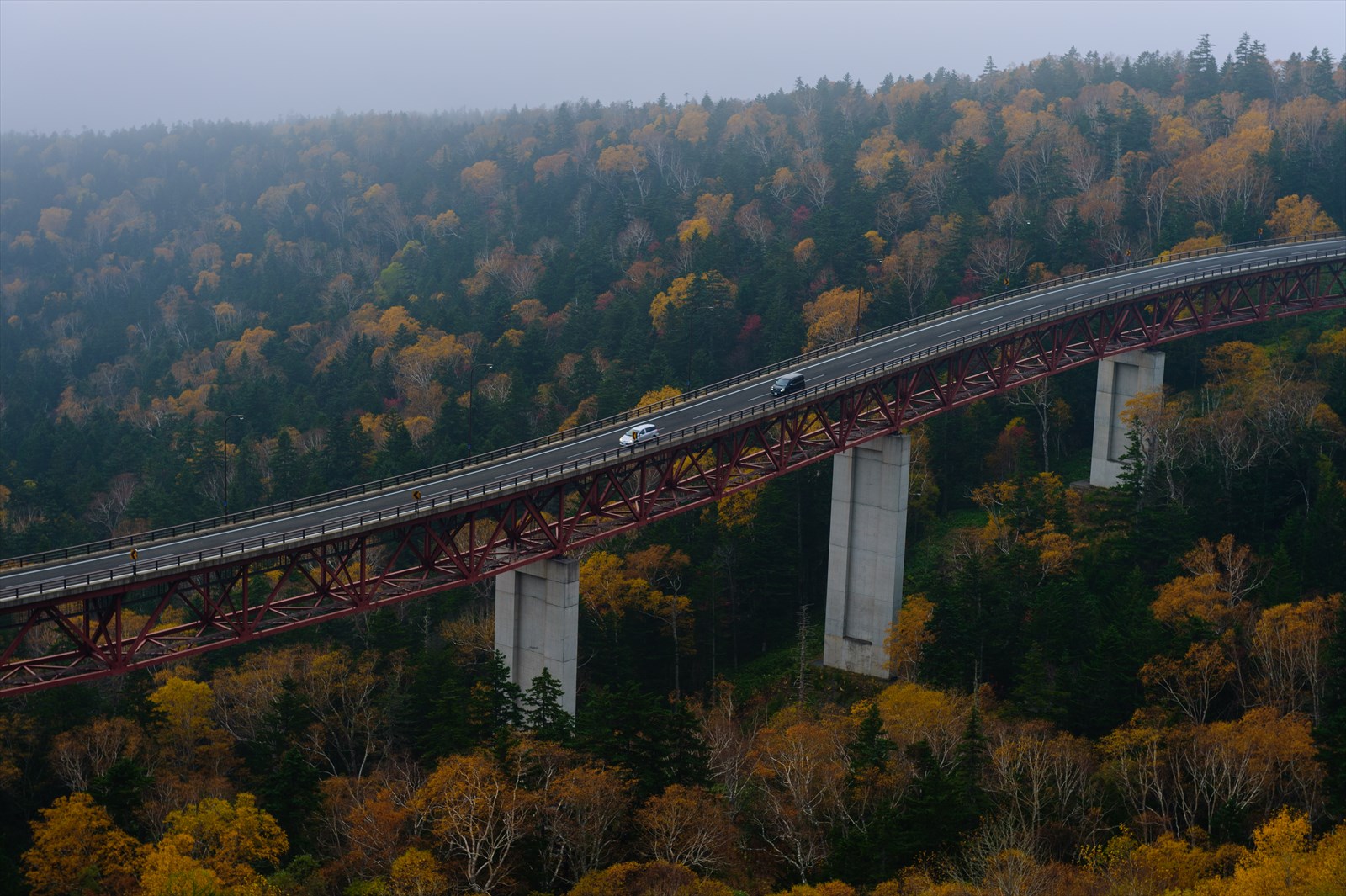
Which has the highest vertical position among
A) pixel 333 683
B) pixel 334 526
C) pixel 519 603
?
pixel 334 526

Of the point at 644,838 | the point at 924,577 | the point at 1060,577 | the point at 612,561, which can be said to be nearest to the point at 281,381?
the point at 612,561

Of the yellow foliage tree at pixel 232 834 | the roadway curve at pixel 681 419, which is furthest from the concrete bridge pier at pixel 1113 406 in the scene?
the yellow foliage tree at pixel 232 834

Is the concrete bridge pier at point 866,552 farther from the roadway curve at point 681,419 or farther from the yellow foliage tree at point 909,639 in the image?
the roadway curve at point 681,419

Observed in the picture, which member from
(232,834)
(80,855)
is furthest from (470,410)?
(80,855)

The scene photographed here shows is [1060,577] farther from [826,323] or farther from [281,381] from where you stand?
[281,381]

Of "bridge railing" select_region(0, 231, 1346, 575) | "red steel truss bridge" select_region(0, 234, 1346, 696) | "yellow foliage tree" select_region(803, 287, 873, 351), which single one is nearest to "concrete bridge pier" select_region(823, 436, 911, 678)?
"red steel truss bridge" select_region(0, 234, 1346, 696)

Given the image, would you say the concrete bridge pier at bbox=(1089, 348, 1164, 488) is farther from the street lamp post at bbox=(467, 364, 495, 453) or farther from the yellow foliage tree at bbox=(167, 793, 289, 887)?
the yellow foliage tree at bbox=(167, 793, 289, 887)

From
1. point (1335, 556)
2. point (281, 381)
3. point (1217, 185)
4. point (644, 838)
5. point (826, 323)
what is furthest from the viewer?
point (281, 381)

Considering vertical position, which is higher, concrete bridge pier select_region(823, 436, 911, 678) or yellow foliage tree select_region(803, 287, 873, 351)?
yellow foliage tree select_region(803, 287, 873, 351)
